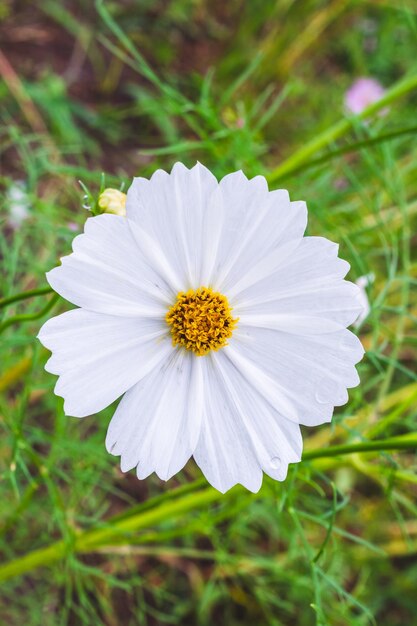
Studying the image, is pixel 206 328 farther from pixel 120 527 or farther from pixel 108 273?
pixel 120 527

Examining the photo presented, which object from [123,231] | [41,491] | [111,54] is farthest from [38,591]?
[111,54]

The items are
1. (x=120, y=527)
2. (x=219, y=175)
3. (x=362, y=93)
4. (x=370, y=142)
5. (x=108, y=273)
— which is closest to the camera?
(x=108, y=273)

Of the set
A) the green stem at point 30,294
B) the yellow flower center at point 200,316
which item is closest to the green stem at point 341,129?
the yellow flower center at point 200,316

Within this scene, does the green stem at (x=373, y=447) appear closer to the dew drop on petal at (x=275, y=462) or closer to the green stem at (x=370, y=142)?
the dew drop on petal at (x=275, y=462)

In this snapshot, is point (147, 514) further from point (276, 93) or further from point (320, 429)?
point (276, 93)

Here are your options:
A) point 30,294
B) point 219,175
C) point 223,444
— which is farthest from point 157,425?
point 219,175

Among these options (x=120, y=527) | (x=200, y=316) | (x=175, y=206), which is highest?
(x=175, y=206)
